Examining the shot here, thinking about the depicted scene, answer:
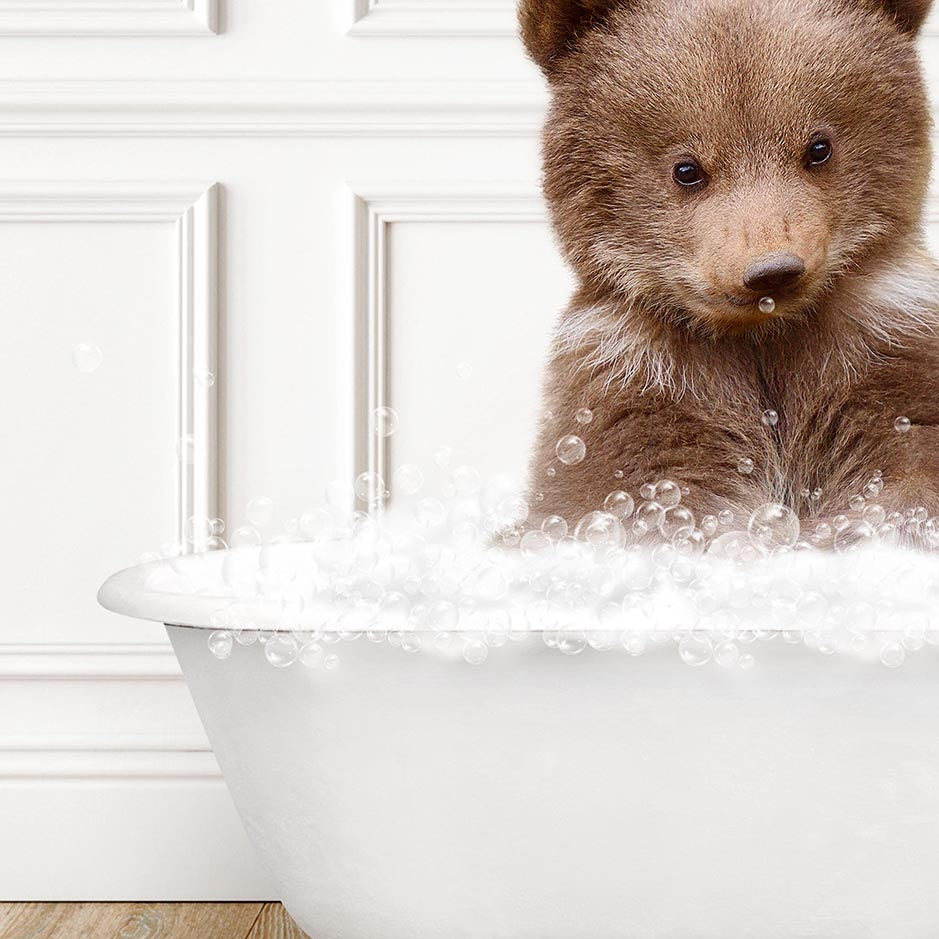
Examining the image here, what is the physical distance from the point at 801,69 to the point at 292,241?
2.25 ft

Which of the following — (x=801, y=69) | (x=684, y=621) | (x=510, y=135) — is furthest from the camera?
(x=510, y=135)

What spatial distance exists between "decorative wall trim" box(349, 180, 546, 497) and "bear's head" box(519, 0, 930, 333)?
35 cm

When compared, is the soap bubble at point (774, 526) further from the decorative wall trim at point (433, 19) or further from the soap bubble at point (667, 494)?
the decorative wall trim at point (433, 19)

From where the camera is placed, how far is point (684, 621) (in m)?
0.78

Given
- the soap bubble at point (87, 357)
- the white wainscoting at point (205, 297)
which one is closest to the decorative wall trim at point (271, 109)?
the white wainscoting at point (205, 297)

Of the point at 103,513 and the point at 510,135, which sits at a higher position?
the point at 510,135

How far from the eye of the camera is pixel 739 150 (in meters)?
0.99

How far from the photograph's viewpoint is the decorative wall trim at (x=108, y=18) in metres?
1.42

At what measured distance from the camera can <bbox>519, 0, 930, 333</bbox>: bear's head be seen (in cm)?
99

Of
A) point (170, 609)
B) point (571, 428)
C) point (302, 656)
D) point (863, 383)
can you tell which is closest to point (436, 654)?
point (302, 656)

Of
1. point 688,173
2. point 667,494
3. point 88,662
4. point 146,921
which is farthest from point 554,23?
point 146,921

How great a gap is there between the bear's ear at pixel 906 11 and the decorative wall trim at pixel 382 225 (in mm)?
496

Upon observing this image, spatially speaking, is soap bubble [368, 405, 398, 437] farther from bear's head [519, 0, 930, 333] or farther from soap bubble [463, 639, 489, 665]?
soap bubble [463, 639, 489, 665]

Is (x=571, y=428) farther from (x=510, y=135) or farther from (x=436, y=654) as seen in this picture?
(x=510, y=135)
